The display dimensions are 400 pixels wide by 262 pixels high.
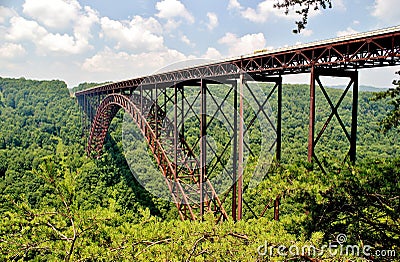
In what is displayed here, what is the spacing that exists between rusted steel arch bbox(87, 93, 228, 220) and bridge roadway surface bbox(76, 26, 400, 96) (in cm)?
438

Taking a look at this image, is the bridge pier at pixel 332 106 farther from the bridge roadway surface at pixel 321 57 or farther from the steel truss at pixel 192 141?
the steel truss at pixel 192 141

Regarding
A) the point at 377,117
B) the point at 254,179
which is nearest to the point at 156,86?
the point at 254,179

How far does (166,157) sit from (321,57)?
8.47 metres

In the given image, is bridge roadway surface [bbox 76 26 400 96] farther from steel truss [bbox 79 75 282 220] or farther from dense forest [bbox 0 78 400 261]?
dense forest [bbox 0 78 400 261]

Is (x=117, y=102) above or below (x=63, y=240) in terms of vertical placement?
above

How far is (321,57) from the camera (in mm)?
6613

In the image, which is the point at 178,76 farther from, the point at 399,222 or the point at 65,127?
the point at 65,127

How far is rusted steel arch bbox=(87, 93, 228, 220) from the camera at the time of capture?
1272 cm

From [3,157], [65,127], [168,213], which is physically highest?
[65,127]

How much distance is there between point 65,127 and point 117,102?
3232cm

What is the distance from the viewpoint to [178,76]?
44.5 feet

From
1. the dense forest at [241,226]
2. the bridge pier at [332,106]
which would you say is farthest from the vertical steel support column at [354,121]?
the dense forest at [241,226]

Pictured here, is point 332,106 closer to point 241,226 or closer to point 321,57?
point 321,57

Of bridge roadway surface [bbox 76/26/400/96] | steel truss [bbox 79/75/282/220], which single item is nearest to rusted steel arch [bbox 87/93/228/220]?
steel truss [bbox 79/75/282/220]
